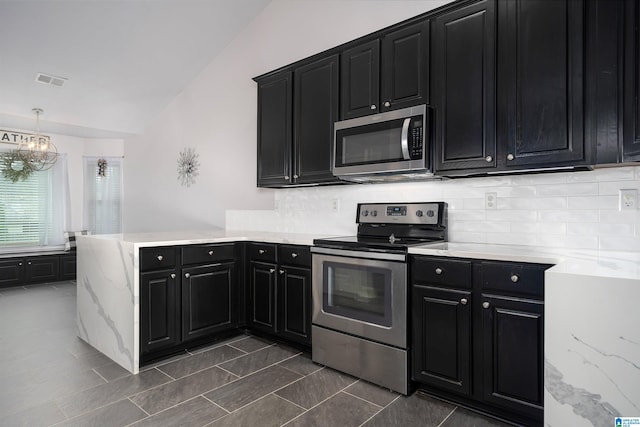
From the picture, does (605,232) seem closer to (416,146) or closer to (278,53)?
(416,146)

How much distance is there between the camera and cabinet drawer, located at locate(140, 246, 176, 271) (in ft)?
9.05

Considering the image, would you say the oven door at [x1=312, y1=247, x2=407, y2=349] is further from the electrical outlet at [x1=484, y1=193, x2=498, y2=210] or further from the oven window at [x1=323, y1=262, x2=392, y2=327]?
the electrical outlet at [x1=484, y1=193, x2=498, y2=210]

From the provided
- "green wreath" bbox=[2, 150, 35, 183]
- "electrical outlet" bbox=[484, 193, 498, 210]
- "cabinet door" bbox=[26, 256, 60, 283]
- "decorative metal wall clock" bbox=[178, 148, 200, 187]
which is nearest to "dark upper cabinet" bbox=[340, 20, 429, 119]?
"electrical outlet" bbox=[484, 193, 498, 210]

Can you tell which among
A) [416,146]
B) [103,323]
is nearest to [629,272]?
[416,146]

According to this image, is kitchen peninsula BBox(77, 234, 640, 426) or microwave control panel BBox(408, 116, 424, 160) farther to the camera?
microwave control panel BBox(408, 116, 424, 160)

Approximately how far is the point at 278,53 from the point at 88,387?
345 cm

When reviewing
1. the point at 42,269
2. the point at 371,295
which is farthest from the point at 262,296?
the point at 42,269

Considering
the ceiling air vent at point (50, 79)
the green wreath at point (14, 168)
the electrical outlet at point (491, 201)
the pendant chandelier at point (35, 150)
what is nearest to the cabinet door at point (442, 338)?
the electrical outlet at point (491, 201)

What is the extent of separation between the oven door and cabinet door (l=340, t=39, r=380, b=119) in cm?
114

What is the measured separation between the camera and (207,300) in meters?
3.16

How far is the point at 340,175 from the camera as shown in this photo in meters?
2.99

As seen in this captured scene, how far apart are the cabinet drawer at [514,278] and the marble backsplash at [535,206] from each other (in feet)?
1.74

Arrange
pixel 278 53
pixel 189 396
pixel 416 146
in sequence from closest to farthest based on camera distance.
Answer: pixel 189 396
pixel 416 146
pixel 278 53

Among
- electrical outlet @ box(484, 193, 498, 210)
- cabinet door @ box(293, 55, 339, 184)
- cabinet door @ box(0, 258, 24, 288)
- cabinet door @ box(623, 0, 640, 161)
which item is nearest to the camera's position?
cabinet door @ box(623, 0, 640, 161)
